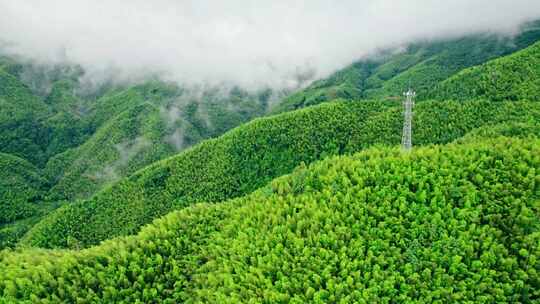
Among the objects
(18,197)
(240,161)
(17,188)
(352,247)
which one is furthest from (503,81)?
(17,188)

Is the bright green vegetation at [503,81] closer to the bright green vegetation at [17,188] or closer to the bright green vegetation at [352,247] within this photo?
the bright green vegetation at [352,247]

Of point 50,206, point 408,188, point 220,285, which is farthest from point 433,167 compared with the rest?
point 50,206

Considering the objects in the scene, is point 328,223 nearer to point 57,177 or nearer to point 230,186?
Result: point 230,186

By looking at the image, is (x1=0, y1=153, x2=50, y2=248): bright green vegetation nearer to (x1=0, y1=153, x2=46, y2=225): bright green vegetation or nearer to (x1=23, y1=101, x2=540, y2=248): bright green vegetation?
(x1=0, y1=153, x2=46, y2=225): bright green vegetation

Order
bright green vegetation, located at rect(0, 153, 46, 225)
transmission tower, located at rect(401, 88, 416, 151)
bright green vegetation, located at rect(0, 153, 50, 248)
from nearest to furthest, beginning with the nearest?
transmission tower, located at rect(401, 88, 416, 151)
bright green vegetation, located at rect(0, 153, 50, 248)
bright green vegetation, located at rect(0, 153, 46, 225)

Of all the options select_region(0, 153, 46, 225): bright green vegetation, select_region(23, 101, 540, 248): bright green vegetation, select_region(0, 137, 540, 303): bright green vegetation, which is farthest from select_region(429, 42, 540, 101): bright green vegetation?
select_region(0, 153, 46, 225): bright green vegetation
